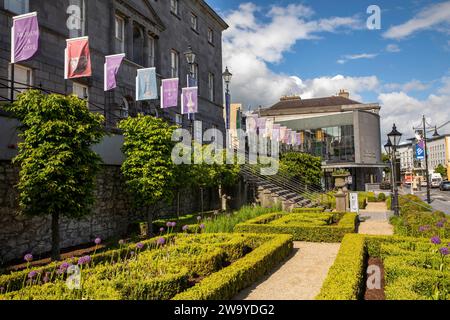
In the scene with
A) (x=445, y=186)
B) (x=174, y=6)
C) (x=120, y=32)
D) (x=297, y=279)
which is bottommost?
(x=297, y=279)

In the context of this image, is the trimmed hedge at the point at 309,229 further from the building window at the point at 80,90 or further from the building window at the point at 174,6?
the building window at the point at 174,6

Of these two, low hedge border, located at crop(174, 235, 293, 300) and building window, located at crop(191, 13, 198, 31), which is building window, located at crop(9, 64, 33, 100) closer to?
low hedge border, located at crop(174, 235, 293, 300)

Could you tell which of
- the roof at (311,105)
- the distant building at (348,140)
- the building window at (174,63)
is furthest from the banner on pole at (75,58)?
the roof at (311,105)

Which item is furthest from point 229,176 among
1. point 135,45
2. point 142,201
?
point 135,45

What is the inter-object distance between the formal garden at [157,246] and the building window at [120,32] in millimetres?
6991

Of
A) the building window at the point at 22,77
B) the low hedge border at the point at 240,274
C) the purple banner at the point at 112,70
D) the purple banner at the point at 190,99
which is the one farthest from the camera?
the purple banner at the point at 190,99

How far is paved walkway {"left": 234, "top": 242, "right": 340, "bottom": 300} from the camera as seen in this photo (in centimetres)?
735

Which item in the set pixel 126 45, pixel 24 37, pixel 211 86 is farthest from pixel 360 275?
pixel 211 86

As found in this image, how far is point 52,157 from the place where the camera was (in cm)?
962

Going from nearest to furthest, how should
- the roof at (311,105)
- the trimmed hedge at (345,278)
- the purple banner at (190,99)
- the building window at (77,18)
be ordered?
1. the trimmed hedge at (345,278)
2. the building window at (77,18)
3. the purple banner at (190,99)
4. the roof at (311,105)

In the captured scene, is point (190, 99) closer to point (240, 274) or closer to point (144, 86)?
point (144, 86)

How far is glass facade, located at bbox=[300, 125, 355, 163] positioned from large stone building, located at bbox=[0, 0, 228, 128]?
28.5 meters

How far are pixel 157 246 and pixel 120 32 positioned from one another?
1398cm

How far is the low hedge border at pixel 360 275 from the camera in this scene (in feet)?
19.5
